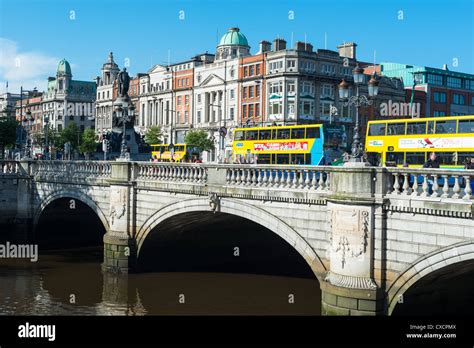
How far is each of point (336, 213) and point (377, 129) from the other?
14523 millimetres

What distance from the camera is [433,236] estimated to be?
1584cm

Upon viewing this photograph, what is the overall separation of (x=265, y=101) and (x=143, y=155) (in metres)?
40.6

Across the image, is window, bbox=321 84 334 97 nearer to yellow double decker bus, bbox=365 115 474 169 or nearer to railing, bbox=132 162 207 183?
yellow double decker bus, bbox=365 115 474 169

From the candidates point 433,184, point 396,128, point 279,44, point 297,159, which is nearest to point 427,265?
point 433,184

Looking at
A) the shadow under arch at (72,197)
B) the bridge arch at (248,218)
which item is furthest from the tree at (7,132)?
the bridge arch at (248,218)

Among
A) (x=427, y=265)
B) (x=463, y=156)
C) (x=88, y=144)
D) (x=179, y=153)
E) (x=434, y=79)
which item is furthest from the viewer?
(x=88, y=144)

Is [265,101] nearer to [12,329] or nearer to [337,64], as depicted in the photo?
[337,64]

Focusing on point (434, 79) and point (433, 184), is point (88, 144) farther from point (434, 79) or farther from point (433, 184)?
point (433, 184)

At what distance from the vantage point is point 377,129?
31328 mm

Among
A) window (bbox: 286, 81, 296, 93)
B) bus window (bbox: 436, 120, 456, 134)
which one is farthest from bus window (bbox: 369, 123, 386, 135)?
window (bbox: 286, 81, 296, 93)

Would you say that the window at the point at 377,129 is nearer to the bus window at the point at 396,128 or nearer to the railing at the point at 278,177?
the bus window at the point at 396,128

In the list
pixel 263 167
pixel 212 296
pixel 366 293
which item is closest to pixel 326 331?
pixel 366 293

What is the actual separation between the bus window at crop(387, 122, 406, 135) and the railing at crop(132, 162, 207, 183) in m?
11.1

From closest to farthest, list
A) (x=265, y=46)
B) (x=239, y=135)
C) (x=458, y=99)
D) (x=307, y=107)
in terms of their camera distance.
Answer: (x=239, y=135) < (x=307, y=107) < (x=265, y=46) < (x=458, y=99)
